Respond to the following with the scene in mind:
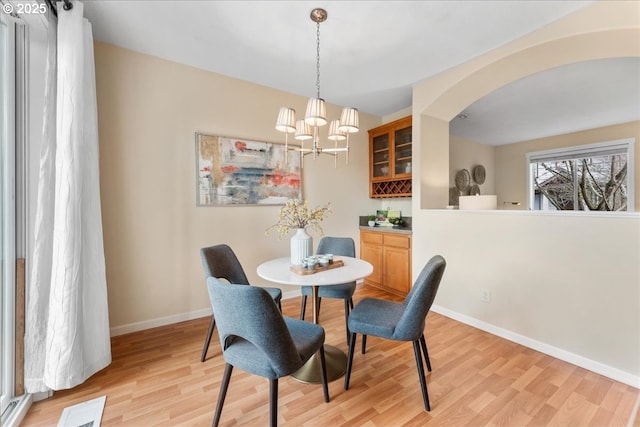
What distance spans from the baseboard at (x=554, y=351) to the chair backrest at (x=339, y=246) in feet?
4.41

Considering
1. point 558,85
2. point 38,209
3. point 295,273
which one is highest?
point 558,85

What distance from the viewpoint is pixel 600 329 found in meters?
1.96

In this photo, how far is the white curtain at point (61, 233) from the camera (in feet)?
5.45

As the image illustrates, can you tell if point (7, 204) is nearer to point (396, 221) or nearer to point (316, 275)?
point (316, 275)

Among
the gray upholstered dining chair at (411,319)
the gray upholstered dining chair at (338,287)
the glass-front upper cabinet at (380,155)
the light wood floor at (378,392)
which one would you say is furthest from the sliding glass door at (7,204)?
the glass-front upper cabinet at (380,155)

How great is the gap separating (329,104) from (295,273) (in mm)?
2726

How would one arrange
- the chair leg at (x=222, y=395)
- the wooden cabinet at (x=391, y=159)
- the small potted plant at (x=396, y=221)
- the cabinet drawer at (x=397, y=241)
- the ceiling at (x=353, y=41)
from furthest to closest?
the small potted plant at (x=396, y=221)
the wooden cabinet at (x=391, y=159)
the cabinet drawer at (x=397, y=241)
the ceiling at (x=353, y=41)
the chair leg at (x=222, y=395)

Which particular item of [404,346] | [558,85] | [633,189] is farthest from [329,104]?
[633,189]

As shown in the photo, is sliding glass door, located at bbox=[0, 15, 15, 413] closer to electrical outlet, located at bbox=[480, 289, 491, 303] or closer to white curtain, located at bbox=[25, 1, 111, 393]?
white curtain, located at bbox=[25, 1, 111, 393]

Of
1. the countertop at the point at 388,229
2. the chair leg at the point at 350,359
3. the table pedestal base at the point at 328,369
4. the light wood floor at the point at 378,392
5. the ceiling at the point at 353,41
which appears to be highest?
the ceiling at the point at 353,41

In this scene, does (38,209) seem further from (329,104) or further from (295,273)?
(329,104)

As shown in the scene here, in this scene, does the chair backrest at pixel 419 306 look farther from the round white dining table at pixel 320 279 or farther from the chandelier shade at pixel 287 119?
the chandelier shade at pixel 287 119

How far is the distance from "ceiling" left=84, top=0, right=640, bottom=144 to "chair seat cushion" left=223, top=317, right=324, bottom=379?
7.17 ft

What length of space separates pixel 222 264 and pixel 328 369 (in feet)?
3.81
